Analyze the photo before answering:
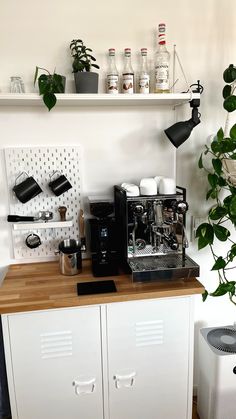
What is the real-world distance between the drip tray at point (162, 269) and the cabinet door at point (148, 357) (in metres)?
0.11

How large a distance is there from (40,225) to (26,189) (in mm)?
210

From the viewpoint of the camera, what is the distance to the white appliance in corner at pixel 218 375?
5.30ft

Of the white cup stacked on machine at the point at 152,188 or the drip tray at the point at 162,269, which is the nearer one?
the drip tray at the point at 162,269

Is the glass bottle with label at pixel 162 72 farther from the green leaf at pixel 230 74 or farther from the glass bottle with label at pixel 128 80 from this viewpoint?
the green leaf at pixel 230 74

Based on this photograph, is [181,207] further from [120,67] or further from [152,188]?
[120,67]

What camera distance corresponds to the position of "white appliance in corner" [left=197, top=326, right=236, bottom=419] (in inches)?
63.6

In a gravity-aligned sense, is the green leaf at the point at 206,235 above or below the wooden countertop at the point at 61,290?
above

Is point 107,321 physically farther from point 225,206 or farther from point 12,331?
point 225,206

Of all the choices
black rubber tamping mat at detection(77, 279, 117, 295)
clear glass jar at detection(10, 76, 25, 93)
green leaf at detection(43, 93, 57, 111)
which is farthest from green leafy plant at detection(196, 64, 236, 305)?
clear glass jar at detection(10, 76, 25, 93)

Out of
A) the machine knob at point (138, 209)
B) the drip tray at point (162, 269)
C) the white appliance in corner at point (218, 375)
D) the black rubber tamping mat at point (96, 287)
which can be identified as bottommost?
the white appliance in corner at point (218, 375)

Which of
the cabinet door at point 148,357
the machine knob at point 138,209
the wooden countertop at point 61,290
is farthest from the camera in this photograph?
the machine knob at point 138,209

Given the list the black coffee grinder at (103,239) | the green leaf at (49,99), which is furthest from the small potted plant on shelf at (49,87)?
the black coffee grinder at (103,239)

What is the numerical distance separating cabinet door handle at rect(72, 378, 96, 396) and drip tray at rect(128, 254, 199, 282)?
1.74 ft

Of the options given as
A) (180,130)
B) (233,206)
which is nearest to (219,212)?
(233,206)
